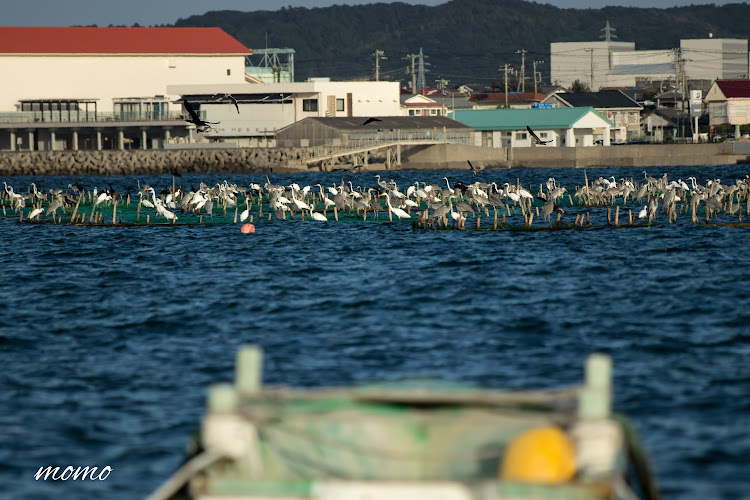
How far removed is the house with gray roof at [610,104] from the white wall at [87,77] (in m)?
43.7

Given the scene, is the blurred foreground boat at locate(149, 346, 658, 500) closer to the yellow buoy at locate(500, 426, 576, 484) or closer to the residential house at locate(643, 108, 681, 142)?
the yellow buoy at locate(500, 426, 576, 484)

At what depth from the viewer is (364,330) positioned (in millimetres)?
15633

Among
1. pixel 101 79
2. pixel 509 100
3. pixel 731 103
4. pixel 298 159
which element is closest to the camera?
pixel 298 159

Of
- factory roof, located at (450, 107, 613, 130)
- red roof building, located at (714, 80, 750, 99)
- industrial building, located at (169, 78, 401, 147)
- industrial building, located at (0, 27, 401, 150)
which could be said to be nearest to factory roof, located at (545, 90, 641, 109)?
red roof building, located at (714, 80, 750, 99)

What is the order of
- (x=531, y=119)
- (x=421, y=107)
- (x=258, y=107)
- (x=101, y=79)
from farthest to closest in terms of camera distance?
(x=421, y=107)
(x=101, y=79)
(x=531, y=119)
(x=258, y=107)

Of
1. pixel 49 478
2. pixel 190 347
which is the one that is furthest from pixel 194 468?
pixel 190 347

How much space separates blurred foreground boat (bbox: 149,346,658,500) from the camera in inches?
229

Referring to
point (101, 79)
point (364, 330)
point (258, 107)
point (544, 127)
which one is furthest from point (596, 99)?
point (364, 330)

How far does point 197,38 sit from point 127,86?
35.2 ft

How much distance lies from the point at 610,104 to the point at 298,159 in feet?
156

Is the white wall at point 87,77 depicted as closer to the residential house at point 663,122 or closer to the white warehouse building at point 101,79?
the white warehouse building at point 101,79

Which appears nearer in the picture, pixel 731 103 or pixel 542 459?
pixel 542 459

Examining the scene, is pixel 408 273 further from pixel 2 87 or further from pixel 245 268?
pixel 2 87

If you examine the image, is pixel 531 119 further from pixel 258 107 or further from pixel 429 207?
pixel 429 207
